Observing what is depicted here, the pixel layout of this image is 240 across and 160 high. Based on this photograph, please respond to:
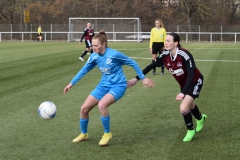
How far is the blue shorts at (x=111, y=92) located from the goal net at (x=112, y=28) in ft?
124

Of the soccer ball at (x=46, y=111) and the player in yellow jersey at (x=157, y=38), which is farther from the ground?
the player in yellow jersey at (x=157, y=38)

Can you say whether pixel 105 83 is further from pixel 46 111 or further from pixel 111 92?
pixel 46 111

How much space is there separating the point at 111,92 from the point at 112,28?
3979 centimetres

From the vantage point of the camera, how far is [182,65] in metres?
6.38

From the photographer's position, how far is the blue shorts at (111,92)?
20.3 feet

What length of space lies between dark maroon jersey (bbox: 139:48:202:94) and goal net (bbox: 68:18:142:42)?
3733 centimetres

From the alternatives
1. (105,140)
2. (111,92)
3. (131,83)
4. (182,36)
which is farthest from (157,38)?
(182,36)

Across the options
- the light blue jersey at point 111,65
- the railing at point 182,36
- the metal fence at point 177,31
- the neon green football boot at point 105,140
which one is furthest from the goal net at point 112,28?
the neon green football boot at point 105,140

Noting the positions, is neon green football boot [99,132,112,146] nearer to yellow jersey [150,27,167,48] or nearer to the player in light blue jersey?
the player in light blue jersey

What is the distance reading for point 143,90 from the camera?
37.6 ft

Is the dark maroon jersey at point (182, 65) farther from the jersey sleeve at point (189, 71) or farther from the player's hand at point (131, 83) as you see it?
the player's hand at point (131, 83)

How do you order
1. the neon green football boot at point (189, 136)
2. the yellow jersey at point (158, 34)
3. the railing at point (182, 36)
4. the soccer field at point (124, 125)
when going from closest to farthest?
→ 1. the soccer field at point (124, 125)
2. the neon green football boot at point (189, 136)
3. the yellow jersey at point (158, 34)
4. the railing at point (182, 36)

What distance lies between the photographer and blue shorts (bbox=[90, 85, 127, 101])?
6.19 metres

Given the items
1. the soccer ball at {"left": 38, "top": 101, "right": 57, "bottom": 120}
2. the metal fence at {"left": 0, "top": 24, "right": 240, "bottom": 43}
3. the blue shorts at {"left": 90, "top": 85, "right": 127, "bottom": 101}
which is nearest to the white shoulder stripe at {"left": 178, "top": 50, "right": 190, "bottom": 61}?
the blue shorts at {"left": 90, "top": 85, "right": 127, "bottom": 101}
